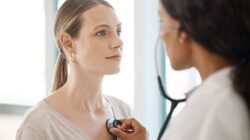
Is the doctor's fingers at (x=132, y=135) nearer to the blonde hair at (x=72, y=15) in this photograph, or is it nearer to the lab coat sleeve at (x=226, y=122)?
the blonde hair at (x=72, y=15)

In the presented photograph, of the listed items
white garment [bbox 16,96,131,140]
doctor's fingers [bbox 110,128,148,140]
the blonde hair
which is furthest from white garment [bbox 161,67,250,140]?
the blonde hair

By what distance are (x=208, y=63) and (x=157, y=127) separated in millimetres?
1439

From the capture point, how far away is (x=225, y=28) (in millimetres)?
798

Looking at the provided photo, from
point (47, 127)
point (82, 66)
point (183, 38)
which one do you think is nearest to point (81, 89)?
point (82, 66)

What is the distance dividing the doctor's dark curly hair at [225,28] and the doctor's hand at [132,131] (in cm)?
73

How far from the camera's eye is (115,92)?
238 centimetres

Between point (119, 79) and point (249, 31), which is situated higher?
point (249, 31)

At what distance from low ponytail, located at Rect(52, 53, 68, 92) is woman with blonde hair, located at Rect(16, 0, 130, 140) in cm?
5

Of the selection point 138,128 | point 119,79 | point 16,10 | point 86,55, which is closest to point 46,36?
point 16,10

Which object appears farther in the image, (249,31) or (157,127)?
(157,127)

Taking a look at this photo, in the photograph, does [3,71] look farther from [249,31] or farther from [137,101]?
[249,31]

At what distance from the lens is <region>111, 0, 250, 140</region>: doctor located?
0.78m

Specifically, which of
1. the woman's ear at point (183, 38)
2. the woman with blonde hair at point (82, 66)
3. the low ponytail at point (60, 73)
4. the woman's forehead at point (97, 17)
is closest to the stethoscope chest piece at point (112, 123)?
the woman with blonde hair at point (82, 66)

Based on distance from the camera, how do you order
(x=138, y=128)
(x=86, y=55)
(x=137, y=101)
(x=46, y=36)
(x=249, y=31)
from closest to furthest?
(x=249, y=31) < (x=138, y=128) < (x=86, y=55) < (x=137, y=101) < (x=46, y=36)
